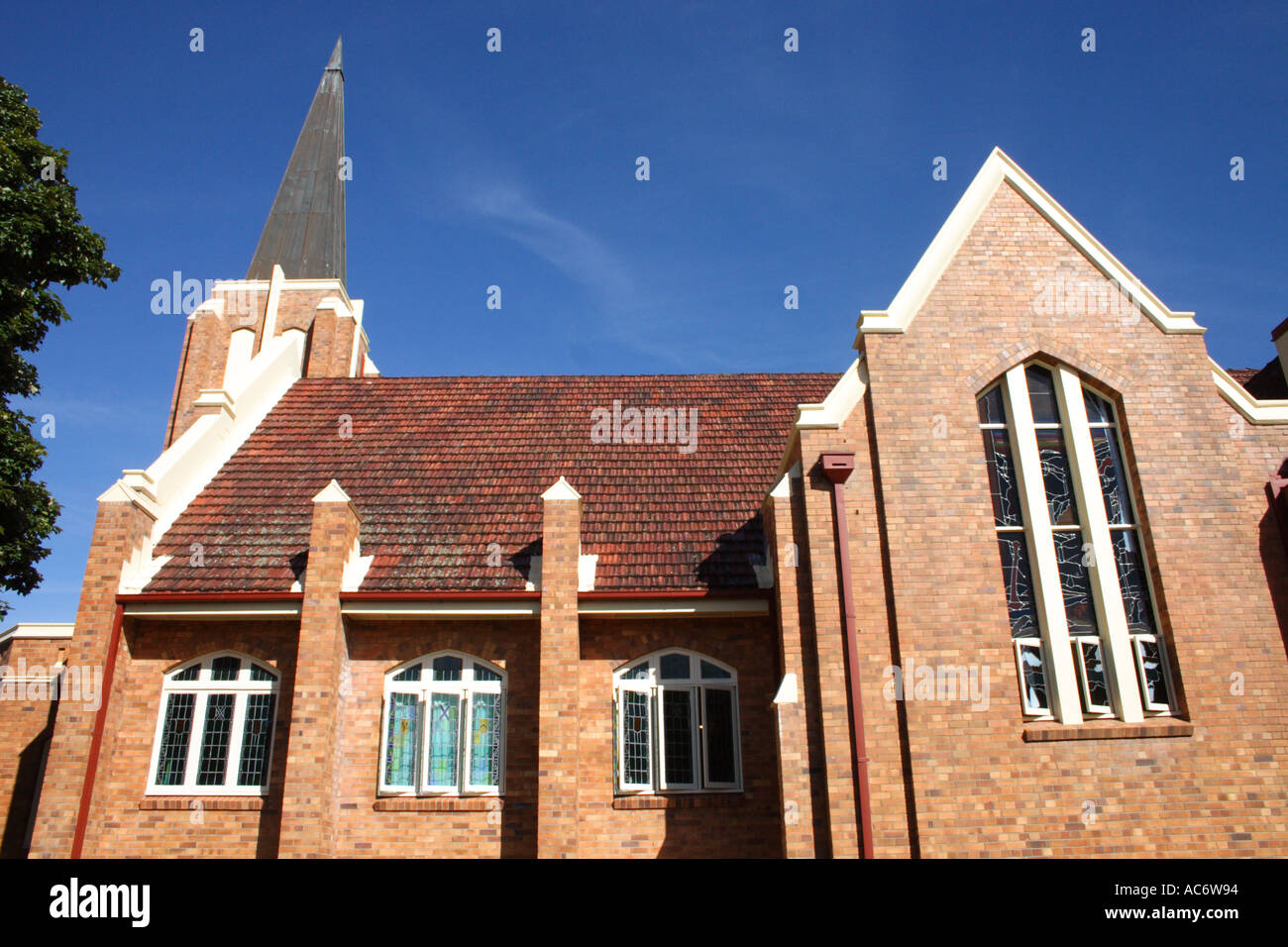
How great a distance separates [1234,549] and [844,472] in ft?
15.6

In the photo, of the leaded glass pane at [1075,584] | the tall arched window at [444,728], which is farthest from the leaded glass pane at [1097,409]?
the tall arched window at [444,728]

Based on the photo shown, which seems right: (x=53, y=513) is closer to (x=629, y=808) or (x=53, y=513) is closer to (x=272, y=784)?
(x=272, y=784)

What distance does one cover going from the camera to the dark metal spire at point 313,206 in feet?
80.2

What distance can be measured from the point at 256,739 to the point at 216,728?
62cm

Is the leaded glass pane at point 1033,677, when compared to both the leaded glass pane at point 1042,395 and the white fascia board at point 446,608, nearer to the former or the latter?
the leaded glass pane at point 1042,395

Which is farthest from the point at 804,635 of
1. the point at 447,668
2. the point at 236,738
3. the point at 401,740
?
the point at 236,738

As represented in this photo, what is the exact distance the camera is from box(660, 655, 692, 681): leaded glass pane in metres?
12.9

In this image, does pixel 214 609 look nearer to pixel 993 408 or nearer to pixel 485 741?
pixel 485 741

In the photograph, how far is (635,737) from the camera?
12.6 meters

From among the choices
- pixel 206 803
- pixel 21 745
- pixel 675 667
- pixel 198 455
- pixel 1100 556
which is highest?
pixel 198 455

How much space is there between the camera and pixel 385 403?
1850cm

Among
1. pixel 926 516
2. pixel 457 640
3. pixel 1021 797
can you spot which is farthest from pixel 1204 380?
pixel 457 640

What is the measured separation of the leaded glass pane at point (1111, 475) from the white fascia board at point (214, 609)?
11.0 meters

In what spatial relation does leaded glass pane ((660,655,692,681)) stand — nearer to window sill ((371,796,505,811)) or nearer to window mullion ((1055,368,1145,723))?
window sill ((371,796,505,811))
